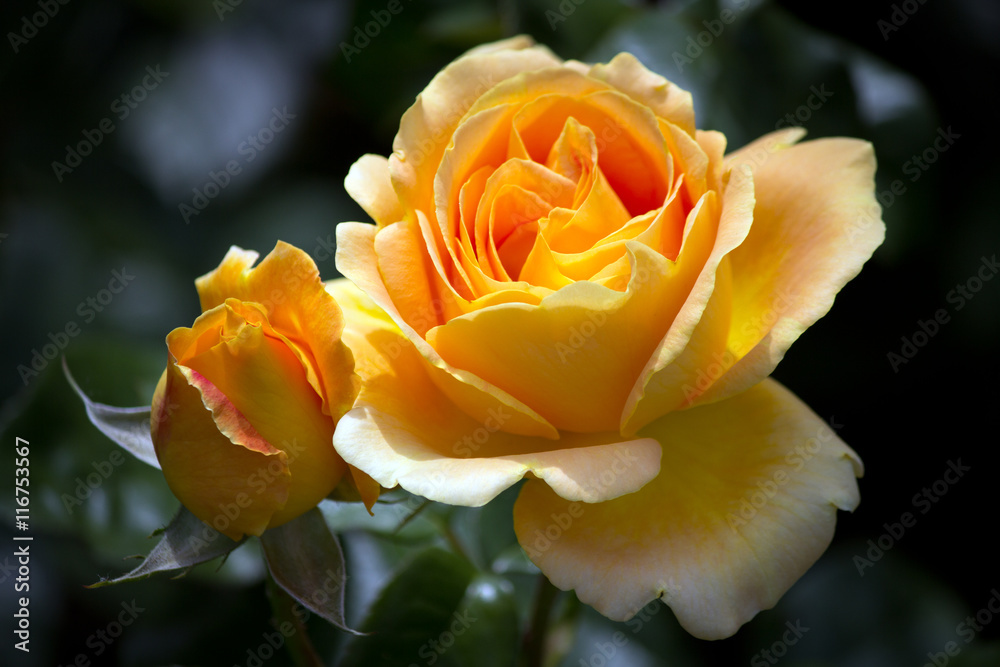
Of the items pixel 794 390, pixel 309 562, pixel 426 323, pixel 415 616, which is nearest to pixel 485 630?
pixel 415 616

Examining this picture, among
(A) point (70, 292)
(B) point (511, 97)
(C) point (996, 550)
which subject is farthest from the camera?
(A) point (70, 292)

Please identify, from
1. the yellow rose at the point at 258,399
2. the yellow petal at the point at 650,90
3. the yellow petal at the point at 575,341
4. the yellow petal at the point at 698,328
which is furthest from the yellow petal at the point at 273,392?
the yellow petal at the point at 650,90

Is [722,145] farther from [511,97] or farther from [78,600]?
[78,600]

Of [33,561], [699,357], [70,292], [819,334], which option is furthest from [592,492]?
[70,292]

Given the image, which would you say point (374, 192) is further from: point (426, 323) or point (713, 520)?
point (713, 520)

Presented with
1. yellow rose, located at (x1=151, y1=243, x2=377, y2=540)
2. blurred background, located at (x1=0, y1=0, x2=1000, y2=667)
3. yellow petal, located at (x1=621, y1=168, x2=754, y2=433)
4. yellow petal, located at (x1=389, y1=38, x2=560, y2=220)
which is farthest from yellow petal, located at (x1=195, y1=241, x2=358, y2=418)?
blurred background, located at (x1=0, y1=0, x2=1000, y2=667)
